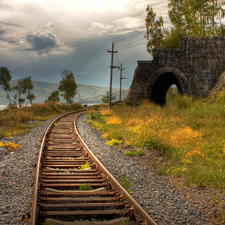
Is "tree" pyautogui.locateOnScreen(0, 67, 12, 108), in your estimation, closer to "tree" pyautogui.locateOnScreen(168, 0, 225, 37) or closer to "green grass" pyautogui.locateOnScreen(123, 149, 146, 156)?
"tree" pyautogui.locateOnScreen(168, 0, 225, 37)

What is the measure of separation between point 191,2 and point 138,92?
1664 centimetres

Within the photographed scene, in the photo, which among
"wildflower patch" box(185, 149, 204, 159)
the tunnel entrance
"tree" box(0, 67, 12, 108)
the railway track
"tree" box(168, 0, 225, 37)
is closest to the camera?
the railway track

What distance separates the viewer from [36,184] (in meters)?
4.68

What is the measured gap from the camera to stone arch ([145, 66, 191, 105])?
66.3 ft

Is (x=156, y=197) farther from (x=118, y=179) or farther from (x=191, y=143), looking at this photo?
(x=191, y=143)

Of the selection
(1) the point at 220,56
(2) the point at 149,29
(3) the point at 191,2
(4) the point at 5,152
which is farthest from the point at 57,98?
(4) the point at 5,152

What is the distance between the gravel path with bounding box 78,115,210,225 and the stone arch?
47.8 ft

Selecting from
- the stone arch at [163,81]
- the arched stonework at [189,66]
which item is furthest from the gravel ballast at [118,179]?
the arched stonework at [189,66]

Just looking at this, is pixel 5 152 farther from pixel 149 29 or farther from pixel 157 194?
pixel 149 29

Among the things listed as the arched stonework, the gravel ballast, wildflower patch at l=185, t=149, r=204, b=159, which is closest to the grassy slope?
wildflower patch at l=185, t=149, r=204, b=159

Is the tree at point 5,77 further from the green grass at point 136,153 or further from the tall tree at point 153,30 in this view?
the green grass at point 136,153

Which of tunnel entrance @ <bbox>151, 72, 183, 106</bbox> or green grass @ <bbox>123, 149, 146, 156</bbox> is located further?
tunnel entrance @ <bbox>151, 72, 183, 106</bbox>

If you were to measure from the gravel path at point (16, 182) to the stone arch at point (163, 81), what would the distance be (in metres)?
Result: 14.5

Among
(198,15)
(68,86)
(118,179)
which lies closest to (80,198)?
(118,179)
